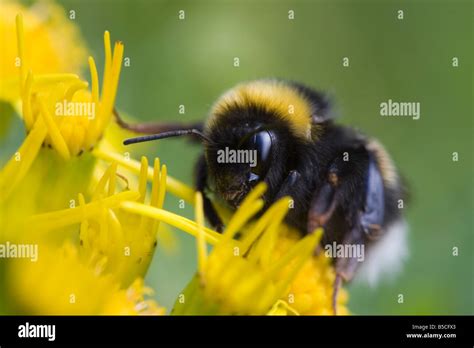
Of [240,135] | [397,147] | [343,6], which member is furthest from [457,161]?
[240,135]

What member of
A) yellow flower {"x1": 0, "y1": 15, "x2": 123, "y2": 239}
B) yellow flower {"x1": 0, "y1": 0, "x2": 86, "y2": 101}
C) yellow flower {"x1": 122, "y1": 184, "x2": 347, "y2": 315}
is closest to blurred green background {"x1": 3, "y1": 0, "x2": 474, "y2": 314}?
yellow flower {"x1": 0, "y1": 0, "x2": 86, "y2": 101}

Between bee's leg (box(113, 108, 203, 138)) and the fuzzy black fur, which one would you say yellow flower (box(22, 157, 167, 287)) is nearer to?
the fuzzy black fur

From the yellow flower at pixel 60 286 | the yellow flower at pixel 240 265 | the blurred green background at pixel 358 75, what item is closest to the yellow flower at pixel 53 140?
the yellow flower at pixel 60 286

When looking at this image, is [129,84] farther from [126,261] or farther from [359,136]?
[126,261]

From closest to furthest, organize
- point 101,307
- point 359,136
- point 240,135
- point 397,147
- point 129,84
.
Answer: point 101,307
point 240,135
point 359,136
point 129,84
point 397,147

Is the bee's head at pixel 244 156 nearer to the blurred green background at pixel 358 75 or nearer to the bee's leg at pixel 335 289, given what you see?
the bee's leg at pixel 335 289

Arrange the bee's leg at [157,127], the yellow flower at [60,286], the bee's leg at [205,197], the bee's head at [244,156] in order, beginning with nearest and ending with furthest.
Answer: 1. the yellow flower at [60,286]
2. the bee's head at [244,156]
3. the bee's leg at [205,197]
4. the bee's leg at [157,127]

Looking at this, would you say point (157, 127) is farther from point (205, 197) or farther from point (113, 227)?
point (113, 227)
